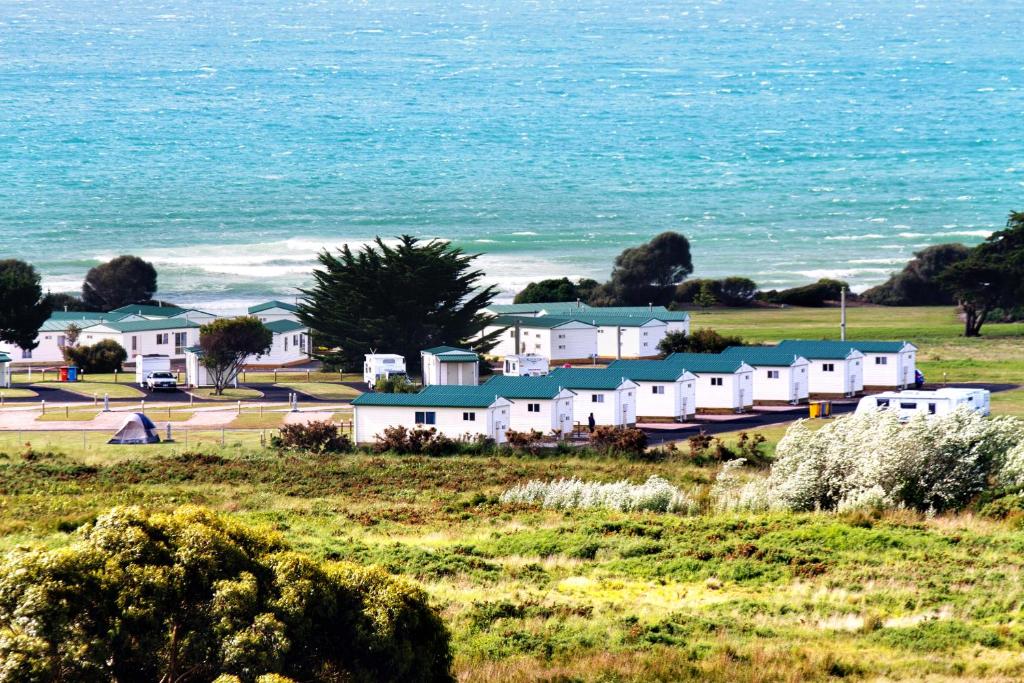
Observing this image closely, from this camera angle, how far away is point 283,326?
8988 cm

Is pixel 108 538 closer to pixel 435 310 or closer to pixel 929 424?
pixel 929 424

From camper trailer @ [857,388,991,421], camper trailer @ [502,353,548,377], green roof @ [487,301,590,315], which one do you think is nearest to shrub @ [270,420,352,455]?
camper trailer @ [857,388,991,421]

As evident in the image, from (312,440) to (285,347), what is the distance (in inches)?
1513

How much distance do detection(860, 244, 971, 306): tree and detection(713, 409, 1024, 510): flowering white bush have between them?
90.2 meters

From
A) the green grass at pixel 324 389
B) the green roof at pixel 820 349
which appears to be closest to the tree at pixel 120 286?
the green grass at pixel 324 389

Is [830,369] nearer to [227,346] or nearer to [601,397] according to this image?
[601,397]

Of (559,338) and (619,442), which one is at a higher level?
(559,338)

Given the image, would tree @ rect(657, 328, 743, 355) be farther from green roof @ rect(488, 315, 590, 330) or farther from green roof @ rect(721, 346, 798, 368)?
green roof @ rect(721, 346, 798, 368)

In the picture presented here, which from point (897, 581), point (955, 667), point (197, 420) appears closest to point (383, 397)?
point (197, 420)

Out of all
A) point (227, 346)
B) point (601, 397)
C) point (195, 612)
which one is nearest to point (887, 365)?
point (601, 397)

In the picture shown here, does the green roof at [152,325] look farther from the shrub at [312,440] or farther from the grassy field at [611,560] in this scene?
the grassy field at [611,560]

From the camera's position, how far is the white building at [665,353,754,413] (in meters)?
63.5

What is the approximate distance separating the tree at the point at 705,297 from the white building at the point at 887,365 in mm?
51913

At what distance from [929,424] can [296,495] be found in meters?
15.9
